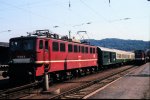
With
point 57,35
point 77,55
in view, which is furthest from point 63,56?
point 77,55

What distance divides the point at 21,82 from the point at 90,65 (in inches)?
543

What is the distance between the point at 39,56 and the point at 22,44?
1726 millimetres

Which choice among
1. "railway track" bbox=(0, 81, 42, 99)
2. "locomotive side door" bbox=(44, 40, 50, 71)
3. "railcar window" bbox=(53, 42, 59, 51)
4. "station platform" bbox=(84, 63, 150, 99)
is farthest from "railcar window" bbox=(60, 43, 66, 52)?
"railway track" bbox=(0, 81, 42, 99)

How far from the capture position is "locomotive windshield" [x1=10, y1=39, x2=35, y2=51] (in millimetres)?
20156

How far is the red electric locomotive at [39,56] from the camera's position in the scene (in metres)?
19.6

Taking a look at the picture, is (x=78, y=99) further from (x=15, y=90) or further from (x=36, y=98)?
(x=15, y=90)

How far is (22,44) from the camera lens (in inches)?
813

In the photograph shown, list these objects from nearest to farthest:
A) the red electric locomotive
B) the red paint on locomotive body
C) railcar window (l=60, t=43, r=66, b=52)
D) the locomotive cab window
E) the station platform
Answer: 1. the station platform
2. the red electric locomotive
3. the red paint on locomotive body
4. the locomotive cab window
5. railcar window (l=60, t=43, r=66, b=52)

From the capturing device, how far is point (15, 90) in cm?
1748

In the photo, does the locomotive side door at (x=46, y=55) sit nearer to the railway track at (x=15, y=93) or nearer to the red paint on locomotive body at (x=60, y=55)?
the red paint on locomotive body at (x=60, y=55)

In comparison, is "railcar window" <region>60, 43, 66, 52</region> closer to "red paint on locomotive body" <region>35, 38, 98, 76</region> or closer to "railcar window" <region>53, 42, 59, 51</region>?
"red paint on locomotive body" <region>35, 38, 98, 76</region>

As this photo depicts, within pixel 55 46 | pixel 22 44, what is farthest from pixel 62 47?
pixel 22 44

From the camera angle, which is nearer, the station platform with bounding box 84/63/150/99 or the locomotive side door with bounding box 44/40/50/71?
the station platform with bounding box 84/63/150/99

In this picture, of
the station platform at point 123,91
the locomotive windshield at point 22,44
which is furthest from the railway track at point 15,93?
the station platform at point 123,91
